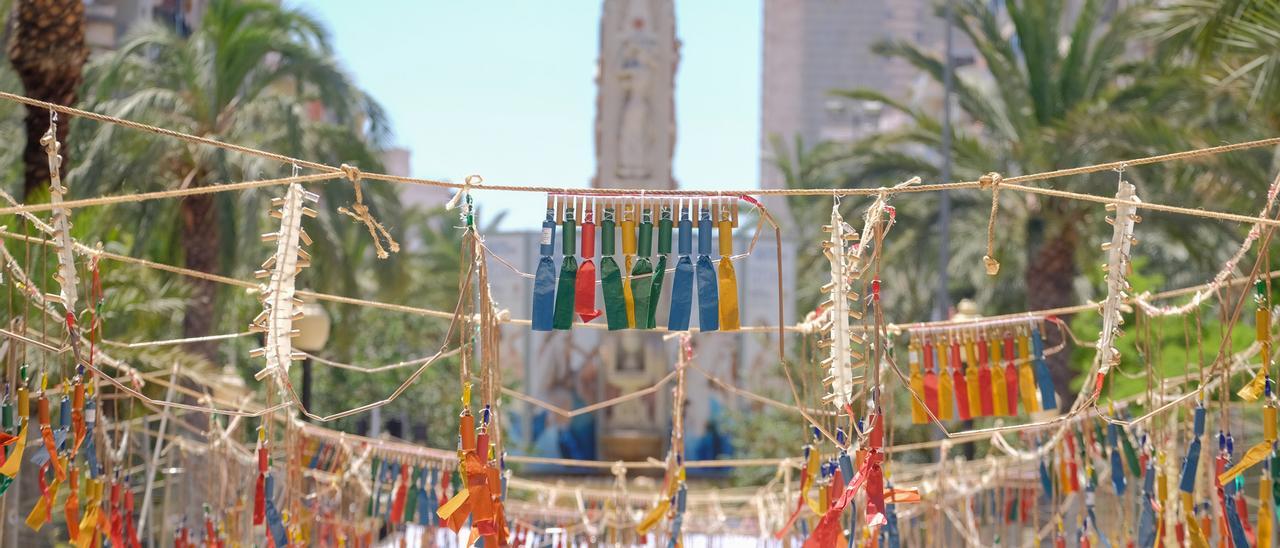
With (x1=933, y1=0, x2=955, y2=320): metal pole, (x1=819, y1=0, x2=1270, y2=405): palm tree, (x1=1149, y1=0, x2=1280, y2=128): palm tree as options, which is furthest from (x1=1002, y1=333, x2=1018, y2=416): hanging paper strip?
(x1=933, y1=0, x2=955, y2=320): metal pole

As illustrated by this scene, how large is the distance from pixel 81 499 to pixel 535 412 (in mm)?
16856

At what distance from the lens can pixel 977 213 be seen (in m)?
19.8

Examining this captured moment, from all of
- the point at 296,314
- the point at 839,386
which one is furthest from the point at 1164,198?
the point at 296,314

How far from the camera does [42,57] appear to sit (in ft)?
36.9

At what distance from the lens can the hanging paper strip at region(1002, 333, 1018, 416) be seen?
7.88 m

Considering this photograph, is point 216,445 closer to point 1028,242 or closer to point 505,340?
point 1028,242

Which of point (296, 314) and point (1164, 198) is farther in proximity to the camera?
point (1164, 198)

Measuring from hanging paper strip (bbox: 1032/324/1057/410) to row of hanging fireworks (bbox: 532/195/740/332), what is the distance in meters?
2.40

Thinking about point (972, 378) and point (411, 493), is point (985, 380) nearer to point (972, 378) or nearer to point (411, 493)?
point (972, 378)

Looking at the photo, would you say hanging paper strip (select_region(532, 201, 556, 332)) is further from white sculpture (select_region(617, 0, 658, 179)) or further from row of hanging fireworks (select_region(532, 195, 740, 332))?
white sculpture (select_region(617, 0, 658, 179))

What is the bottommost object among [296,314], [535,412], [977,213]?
[535,412]

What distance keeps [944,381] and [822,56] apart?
9037 cm

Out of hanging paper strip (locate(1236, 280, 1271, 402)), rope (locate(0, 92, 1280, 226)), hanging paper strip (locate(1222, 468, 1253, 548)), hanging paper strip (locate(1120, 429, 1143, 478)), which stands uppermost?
rope (locate(0, 92, 1280, 226))

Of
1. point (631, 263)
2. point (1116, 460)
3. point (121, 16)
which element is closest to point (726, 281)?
point (631, 263)
